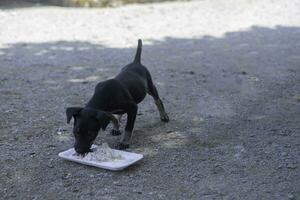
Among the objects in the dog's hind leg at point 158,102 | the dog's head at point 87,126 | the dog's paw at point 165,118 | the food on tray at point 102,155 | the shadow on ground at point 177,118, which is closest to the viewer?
the shadow on ground at point 177,118

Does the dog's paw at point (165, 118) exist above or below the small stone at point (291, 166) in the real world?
below

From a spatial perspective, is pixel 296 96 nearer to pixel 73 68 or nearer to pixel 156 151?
pixel 156 151

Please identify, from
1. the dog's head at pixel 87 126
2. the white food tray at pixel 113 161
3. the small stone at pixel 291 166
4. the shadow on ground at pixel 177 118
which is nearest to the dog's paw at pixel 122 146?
the shadow on ground at pixel 177 118

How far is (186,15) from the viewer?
1234 centimetres

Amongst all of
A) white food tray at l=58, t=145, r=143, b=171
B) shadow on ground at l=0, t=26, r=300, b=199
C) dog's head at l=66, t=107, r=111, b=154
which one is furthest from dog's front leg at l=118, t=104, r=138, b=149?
dog's head at l=66, t=107, r=111, b=154

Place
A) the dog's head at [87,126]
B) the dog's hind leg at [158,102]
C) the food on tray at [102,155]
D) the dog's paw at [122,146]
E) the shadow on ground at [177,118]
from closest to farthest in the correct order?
the shadow on ground at [177,118] → the dog's head at [87,126] → the food on tray at [102,155] → the dog's paw at [122,146] → the dog's hind leg at [158,102]

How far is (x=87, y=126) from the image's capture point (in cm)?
448

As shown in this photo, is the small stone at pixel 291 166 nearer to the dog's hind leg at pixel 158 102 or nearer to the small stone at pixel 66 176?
the dog's hind leg at pixel 158 102

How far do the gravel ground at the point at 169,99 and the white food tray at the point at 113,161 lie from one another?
0.06 meters

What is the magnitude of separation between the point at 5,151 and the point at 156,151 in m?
1.37

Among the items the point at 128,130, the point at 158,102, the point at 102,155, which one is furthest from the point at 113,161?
the point at 158,102

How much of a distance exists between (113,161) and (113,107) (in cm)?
56

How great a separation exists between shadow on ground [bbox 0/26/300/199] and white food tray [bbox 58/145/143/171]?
0.22 ft

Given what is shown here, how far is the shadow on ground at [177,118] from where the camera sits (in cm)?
436
